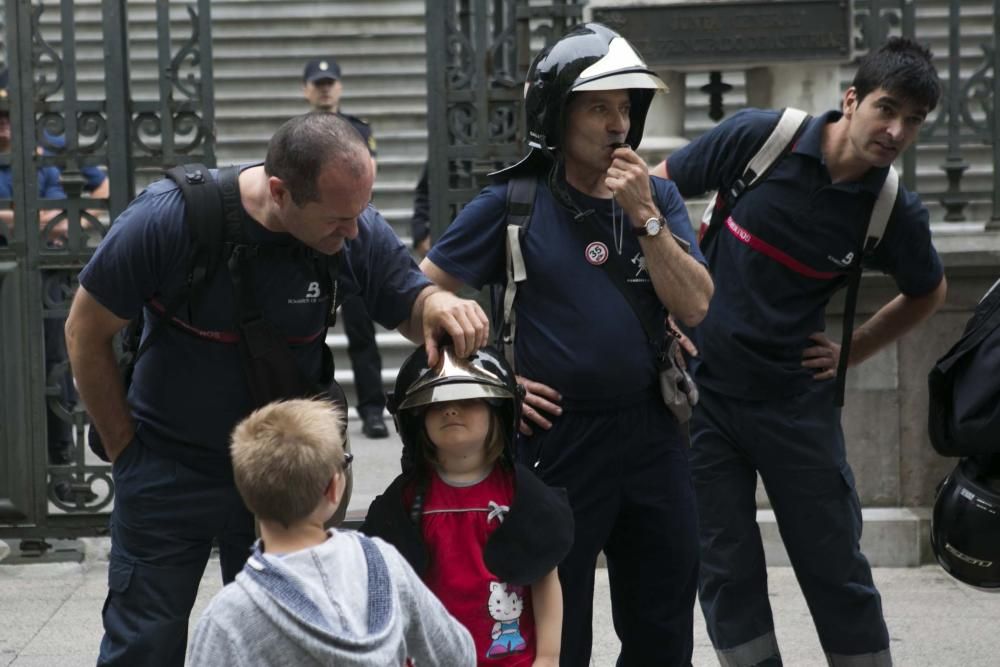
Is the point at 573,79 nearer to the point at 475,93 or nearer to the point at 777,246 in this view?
the point at 777,246

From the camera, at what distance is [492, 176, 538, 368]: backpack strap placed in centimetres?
422

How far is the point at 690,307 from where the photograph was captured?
4.14 m

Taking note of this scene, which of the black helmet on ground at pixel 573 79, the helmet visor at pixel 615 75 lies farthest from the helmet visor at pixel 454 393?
the helmet visor at pixel 615 75

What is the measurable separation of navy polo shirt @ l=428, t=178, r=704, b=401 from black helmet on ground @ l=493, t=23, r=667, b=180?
0.43ft

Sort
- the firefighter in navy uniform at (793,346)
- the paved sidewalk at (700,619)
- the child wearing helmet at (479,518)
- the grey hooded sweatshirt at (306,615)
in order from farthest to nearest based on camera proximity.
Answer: the paved sidewalk at (700,619) < the firefighter in navy uniform at (793,346) < the child wearing helmet at (479,518) < the grey hooded sweatshirt at (306,615)

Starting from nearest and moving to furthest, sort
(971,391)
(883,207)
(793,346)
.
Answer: (971,391) < (883,207) < (793,346)

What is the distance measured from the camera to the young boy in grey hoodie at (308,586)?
2.89 meters

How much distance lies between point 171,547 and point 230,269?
722mm

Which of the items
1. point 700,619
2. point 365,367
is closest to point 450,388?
point 700,619

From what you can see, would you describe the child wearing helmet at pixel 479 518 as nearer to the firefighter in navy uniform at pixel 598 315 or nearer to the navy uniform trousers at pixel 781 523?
the firefighter in navy uniform at pixel 598 315

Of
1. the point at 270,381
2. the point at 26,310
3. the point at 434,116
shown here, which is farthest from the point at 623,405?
the point at 26,310

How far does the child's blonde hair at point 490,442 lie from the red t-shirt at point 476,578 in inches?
3.2

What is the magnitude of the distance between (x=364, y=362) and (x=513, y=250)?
5.48 metres

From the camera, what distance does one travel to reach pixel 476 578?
152 inches
